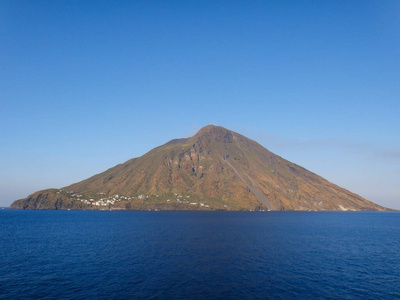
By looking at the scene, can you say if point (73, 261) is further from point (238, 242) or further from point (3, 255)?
point (238, 242)

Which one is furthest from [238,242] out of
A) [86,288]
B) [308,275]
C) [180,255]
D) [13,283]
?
[13,283]

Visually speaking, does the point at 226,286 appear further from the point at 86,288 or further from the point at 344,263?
the point at 344,263

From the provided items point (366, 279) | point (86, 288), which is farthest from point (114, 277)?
point (366, 279)

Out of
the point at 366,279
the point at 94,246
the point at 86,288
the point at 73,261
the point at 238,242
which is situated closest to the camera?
the point at 86,288

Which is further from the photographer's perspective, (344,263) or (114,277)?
(344,263)

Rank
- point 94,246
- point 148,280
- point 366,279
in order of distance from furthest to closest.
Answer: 1. point 94,246
2. point 366,279
3. point 148,280

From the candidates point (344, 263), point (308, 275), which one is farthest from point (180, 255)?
point (344, 263)

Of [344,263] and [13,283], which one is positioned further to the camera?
[344,263]

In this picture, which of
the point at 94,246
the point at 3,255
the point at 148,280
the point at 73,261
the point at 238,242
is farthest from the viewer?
the point at 238,242

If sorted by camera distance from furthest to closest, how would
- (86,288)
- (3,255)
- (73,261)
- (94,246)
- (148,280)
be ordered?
(94,246) → (3,255) → (73,261) → (148,280) → (86,288)
